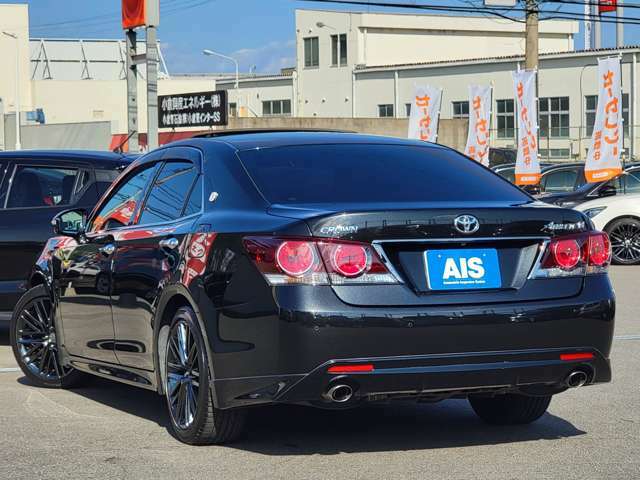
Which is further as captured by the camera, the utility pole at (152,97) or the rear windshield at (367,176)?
the utility pole at (152,97)

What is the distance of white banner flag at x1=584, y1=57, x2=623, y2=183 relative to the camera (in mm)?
22953

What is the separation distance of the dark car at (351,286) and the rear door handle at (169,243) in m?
0.01

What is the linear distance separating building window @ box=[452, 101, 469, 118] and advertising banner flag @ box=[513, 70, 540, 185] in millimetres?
40510

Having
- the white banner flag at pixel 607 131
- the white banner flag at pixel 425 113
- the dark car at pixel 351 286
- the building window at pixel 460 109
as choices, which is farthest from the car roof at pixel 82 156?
the building window at pixel 460 109

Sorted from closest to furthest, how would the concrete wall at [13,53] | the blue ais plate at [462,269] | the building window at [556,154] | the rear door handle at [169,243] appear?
the blue ais plate at [462,269] → the rear door handle at [169,243] → the building window at [556,154] → the concrete wall at [13,53]

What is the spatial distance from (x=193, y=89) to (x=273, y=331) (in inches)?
3533

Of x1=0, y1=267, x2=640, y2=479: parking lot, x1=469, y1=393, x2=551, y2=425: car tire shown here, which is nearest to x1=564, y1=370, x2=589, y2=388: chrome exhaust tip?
x1=0, y1=267, x2=640, y2=479: parking lot

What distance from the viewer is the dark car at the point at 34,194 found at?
33.5ft

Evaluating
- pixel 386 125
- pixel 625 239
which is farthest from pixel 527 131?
pixel 386 125

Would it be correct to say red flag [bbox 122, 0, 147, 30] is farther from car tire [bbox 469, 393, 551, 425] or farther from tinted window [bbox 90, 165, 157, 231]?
car tire [bbox 469, 393, 551, 425]

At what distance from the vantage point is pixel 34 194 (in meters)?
10.5

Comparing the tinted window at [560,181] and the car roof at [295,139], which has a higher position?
the tinted window at [560,181]

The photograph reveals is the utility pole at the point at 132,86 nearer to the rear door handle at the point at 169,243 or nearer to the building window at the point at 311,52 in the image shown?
the rear door handle at the point at 169,243

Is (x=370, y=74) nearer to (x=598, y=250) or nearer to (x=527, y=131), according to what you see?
(x=527, y=131)
